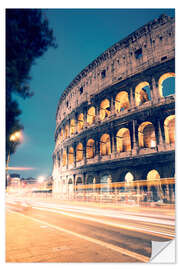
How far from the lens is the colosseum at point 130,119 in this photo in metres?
15.2

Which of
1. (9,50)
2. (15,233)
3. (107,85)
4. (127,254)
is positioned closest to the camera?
(127,254)

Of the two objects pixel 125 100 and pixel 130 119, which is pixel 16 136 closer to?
pixel 130 119

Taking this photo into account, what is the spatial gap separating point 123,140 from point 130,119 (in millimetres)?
2537

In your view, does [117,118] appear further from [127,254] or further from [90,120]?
[127,254]

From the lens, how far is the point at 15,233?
5516 millimetres

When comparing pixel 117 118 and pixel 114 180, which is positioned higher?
pixel 117 118

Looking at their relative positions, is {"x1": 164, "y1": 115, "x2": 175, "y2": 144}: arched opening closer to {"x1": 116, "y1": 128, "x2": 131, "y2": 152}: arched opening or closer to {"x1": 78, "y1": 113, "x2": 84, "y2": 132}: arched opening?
{"x1": 116, "y1": 128, "x2": 131, "y2": 152}: arched opening

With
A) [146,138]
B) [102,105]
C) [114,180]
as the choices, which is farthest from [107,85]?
[114,180]

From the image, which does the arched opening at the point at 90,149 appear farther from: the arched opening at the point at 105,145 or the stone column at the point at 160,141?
the stone column at the point at 160,141

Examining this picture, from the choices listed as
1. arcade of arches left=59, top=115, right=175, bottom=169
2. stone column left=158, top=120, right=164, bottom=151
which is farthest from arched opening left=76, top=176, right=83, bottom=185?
stone column left=158, top=120, right=164, bottom=151

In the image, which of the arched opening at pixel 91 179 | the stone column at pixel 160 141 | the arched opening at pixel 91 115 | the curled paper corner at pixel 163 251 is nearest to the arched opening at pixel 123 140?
the stone column at pixel 160 141

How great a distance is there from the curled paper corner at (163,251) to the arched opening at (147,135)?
484 inches

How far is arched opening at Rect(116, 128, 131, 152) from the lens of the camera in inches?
726
